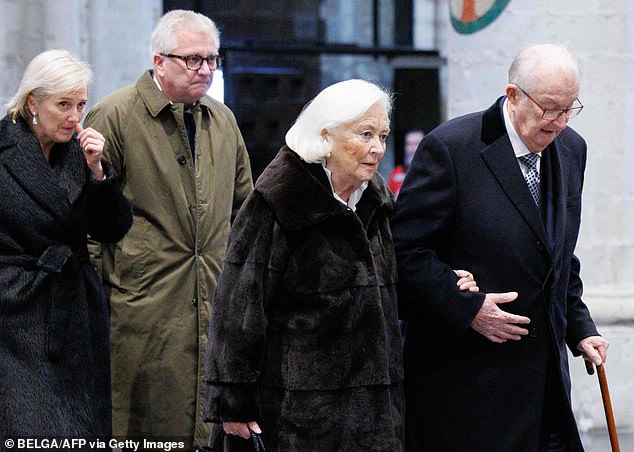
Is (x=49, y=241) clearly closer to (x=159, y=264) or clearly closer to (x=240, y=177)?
(x=159, y=264)

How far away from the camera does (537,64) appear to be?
14.3ft

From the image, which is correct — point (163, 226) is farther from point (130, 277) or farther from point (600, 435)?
point (600, 435)

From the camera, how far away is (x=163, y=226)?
5480 mm

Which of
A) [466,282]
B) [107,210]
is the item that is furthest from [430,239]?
[107,210]

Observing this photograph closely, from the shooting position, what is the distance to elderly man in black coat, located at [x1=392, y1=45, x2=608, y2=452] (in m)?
4.38

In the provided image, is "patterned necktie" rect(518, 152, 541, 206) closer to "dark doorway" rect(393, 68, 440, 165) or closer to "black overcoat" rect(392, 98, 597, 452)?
"black overcoat" rect(392, 98, 597, 452)

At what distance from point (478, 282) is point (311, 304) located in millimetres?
592

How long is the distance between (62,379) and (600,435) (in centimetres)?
305

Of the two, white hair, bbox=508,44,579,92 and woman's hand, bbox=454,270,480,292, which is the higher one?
white hair, bbox=508,44,579,92

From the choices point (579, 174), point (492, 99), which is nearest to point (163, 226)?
point (579, 174)

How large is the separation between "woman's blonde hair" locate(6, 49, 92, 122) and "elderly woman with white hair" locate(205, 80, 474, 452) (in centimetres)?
111

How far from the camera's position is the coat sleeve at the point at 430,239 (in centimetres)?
436

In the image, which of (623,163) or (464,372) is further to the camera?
(623,163)

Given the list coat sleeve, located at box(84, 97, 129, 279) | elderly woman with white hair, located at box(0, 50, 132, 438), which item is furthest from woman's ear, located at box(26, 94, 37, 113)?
coat sleeve, located at box(84, 97, 129, 279)
